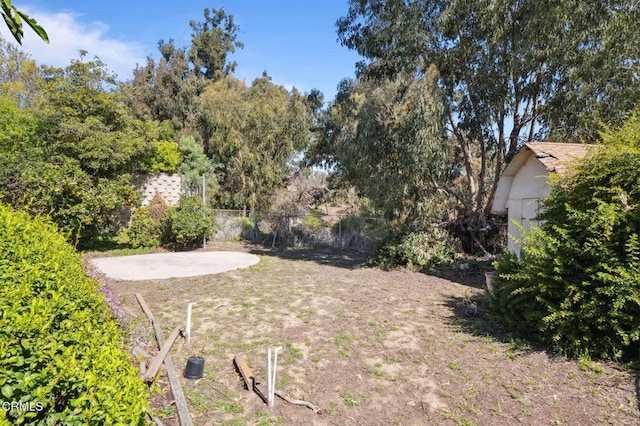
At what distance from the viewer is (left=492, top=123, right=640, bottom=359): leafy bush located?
12.9ft

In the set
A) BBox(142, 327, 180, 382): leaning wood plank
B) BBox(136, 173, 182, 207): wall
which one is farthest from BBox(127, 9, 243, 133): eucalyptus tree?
BBox(142, 327, 180, 382): leaning wood plank

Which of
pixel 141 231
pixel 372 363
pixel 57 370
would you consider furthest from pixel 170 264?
pixel 57 370

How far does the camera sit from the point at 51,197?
30.1 feet

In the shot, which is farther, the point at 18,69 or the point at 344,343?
the point at 18,69

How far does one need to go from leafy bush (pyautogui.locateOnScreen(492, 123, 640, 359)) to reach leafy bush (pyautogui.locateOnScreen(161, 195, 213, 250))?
9.92m

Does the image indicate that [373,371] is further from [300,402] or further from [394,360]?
[300,402]

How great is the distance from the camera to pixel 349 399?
11.4 feet

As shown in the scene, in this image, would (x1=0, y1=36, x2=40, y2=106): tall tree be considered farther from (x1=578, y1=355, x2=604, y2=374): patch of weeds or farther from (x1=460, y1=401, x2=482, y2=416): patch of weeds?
(x1=578, y1=355, x2=604, y2=374): patch of weeds

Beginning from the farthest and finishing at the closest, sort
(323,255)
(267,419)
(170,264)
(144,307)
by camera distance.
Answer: (323,255) → (170,264) → (144,307) → (267,419)

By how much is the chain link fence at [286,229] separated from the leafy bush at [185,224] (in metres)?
1.66

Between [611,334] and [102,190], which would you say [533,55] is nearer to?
[611,334]

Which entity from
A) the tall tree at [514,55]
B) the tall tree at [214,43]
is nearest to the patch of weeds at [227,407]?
the tall tree at [514,55]

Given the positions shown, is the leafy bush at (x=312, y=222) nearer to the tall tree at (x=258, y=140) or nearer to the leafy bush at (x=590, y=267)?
the tall tree at (x=258, y=140)

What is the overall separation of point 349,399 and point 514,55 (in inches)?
358
